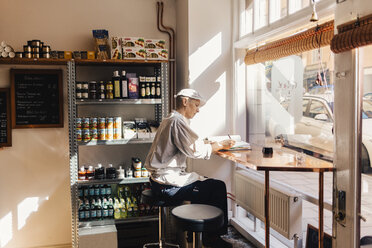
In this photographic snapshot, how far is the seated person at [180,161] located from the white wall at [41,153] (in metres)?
1.50

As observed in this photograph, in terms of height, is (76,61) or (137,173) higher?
(76,61)

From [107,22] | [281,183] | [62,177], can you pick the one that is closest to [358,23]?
[281,183]

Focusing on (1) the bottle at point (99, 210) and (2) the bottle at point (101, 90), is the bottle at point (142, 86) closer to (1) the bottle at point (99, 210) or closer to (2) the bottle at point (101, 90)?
(2) the bottle at point (101, 90)

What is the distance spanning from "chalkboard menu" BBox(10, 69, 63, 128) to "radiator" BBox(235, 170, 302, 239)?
214cm

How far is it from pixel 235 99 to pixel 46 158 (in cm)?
223

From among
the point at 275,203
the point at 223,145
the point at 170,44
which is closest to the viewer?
the point at 275,203

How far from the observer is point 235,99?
13.6 feet

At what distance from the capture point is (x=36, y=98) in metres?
4.03

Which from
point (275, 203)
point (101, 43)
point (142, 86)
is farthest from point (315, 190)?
point (101, 43)

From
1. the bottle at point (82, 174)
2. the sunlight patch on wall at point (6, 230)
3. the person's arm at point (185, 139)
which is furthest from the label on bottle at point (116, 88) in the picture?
the sunlight patch on wall at point (6, 230)

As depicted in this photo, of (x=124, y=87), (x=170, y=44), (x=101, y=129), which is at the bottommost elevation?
(x=101, y=129)

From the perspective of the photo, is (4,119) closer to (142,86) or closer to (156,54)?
(142,86)

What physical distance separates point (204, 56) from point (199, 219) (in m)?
2.10

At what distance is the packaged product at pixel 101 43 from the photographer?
388 centimetres
